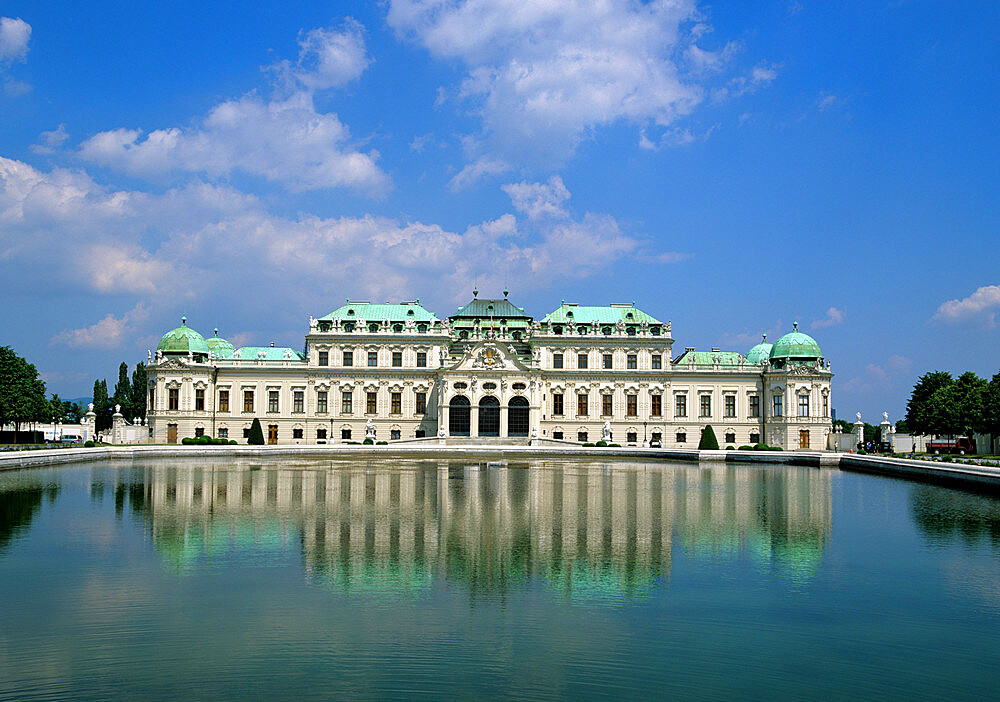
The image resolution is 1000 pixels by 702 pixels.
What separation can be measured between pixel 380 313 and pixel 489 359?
12604 millimetres

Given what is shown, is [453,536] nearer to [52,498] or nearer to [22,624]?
[22,624]

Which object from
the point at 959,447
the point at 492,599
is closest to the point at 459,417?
the point at 959,447

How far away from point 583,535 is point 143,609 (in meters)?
12.6

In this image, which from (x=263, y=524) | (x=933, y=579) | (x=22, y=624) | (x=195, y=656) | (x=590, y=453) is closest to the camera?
(x=195, y=656)

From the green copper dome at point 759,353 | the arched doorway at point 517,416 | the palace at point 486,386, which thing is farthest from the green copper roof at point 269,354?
the green copper dome at point 759,353

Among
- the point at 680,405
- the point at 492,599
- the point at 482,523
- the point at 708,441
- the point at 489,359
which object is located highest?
the point at 489,359

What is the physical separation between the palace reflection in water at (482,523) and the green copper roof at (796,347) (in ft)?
132

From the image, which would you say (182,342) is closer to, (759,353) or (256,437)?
(256,437)

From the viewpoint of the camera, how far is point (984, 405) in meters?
67.4

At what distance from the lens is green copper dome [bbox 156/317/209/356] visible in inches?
3223

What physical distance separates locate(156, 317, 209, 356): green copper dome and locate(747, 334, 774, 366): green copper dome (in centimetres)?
5693

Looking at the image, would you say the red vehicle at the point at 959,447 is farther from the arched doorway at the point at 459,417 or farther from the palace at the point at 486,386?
the arched doorway at the point at 459,417

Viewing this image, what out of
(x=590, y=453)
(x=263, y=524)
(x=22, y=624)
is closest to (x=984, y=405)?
(x=590, y=453)

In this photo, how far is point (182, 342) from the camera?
270 feet
